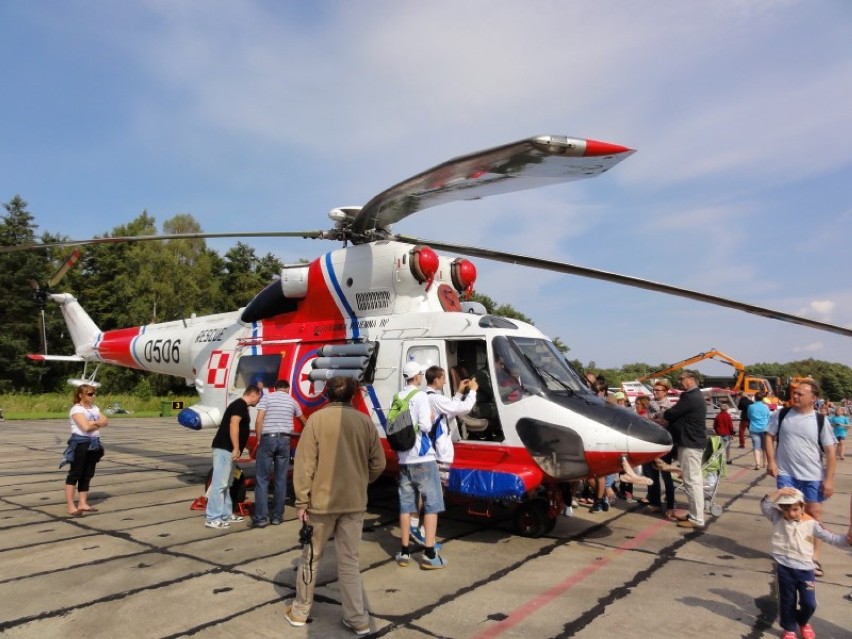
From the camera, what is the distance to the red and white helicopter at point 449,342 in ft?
18.0

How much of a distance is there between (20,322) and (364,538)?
171 ft

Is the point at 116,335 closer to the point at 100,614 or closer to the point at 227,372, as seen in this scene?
the point at 227,372

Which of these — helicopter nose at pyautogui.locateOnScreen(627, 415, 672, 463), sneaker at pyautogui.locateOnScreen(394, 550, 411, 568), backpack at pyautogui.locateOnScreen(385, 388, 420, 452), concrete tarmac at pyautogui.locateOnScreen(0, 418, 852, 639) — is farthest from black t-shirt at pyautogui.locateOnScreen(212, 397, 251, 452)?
helicopter nose at pyautogui.locateOnScreen(627, 415, 672, 463)

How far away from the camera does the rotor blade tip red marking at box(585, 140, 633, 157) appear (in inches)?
165

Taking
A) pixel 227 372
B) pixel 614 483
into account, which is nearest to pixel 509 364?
pixel 614 483

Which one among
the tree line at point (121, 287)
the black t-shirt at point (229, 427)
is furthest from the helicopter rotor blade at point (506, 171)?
the tree line at point (121, 287)

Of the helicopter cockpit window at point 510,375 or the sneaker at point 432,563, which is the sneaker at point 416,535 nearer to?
the sneaker at point 432,563

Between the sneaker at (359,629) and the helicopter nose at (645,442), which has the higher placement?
the helicopter nose at (645,442)

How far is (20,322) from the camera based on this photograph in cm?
4644

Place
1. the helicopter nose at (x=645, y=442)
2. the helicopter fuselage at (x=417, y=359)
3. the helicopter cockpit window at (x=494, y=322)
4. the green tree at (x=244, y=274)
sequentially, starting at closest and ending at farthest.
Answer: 1. the helicopter nose at (x=645, y=442)
2. the helicopter fuselage at (x=417, y=359)
3. the helicopter cockpit window at (x=494, y=322)
4. the green tree at (x=244, y=274)

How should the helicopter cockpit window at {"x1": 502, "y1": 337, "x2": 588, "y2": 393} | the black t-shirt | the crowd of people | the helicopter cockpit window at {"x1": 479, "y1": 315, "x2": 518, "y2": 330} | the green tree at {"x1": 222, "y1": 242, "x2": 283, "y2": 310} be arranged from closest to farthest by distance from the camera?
1. the crowd of people
2. the helicopter cockpit window at {"x1": 502, "y1": 337, "x2": 588, "y2": 393}
3. the helicopter cockpit window at {"x1": 479, "y1": 315, "x2": 518, "y2": 330}
4. the black t-shirt
5. the green tree at {"x1": 222, "y1": 242, "x2": 283, "y2": 310}

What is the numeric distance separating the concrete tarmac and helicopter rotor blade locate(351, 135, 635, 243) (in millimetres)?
3390

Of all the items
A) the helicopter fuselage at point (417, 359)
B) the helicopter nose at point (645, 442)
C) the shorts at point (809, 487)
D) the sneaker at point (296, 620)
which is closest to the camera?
the sneaker at point (296, 620)

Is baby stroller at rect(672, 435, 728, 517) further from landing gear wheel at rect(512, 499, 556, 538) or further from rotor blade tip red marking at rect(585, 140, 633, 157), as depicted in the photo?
rotor blade tip red marking at rect(585, 140, 633, 157)
